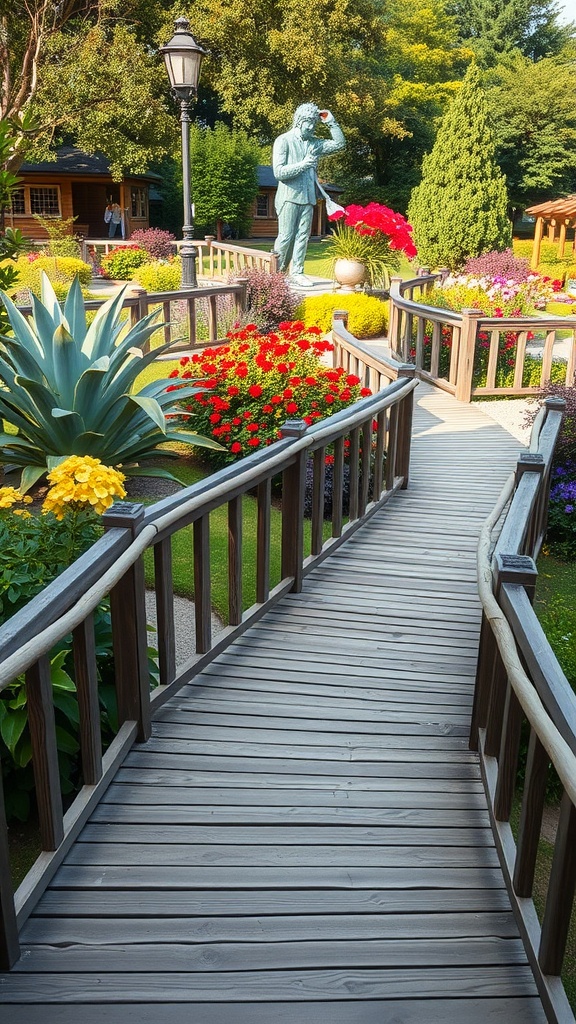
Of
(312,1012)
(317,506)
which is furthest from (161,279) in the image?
(312,1012)

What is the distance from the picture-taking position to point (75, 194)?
33.8 metres

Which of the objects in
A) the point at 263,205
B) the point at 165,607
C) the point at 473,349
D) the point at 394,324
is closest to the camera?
the point at 165,607

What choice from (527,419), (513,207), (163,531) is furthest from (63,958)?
(513,207)

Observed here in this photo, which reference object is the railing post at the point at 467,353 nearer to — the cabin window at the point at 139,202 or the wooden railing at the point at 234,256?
the wooden railing at the point at 234,256

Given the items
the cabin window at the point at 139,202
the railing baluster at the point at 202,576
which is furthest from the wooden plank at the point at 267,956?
the cabin window at the point at 139,202

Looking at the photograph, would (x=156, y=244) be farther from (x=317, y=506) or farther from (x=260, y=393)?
(x=317, y=506)

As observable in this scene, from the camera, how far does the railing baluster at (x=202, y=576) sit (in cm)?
379

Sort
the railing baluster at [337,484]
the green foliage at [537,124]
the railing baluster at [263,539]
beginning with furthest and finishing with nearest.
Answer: the green foliage at [537,124] < the railing baluster at [337,484] < the railing baluster at [263,539]

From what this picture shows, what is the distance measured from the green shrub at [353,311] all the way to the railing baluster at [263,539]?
957cm

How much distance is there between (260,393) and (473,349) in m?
3.75

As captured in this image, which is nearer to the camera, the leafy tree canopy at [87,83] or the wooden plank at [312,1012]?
the wooden plank at [312,1012]

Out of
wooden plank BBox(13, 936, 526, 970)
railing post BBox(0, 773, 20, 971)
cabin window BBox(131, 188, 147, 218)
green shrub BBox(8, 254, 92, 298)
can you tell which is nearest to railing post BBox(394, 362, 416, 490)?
wooden plank BBox(13, 936, 526, 970)

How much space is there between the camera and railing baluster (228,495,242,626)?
412cm

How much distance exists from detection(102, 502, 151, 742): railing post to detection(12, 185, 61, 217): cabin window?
104ft
